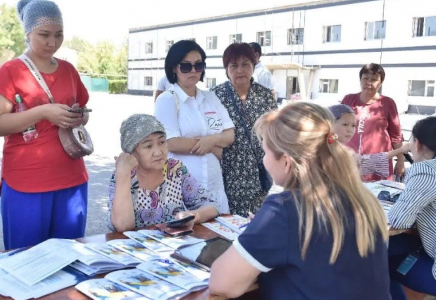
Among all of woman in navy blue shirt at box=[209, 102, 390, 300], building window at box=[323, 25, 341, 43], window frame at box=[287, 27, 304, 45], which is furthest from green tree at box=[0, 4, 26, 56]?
woman in navy blue shirt at box=[209, 102, 390, 300]

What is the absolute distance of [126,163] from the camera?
2385mm

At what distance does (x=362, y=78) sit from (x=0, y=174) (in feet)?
10.5

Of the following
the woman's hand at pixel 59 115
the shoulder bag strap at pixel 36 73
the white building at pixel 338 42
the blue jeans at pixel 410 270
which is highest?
the white building at pixel 338 42

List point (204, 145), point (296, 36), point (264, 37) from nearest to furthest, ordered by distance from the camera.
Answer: point (204, 145)
point (296, 36)
point (264, 37)

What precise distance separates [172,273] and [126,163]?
80 centimetres

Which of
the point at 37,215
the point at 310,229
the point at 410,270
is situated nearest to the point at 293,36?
the point at 410,270

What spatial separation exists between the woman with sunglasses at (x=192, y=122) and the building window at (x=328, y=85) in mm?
20987

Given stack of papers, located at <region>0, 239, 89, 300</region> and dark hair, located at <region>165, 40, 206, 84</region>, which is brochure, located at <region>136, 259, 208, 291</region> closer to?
stack of papers, located at <region>0, 239, 89, 300</region>

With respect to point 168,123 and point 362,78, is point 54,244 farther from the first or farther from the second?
point 362,78

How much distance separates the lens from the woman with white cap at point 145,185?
7.72 feet

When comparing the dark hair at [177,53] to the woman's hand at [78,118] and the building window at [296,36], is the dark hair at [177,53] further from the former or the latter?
the building window at [296,36]

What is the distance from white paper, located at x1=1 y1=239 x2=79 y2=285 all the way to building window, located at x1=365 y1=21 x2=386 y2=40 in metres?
21.2

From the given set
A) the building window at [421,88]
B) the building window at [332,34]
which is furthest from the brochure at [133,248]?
the building window at [332,34]

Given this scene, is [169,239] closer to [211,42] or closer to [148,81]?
[211,42]
